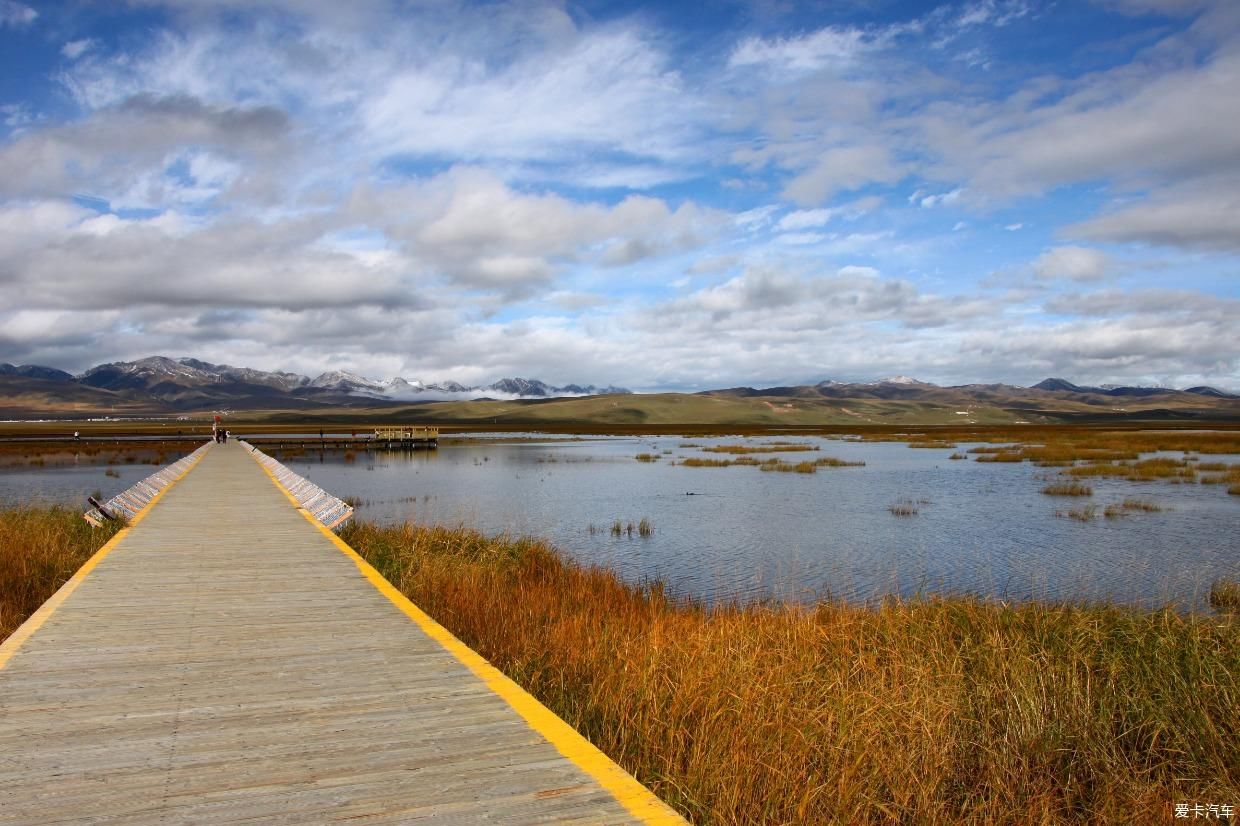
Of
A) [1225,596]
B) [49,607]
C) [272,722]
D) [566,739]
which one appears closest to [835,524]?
[1225,596]

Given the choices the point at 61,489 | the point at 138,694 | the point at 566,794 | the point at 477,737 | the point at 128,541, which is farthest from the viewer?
the point at 61,489

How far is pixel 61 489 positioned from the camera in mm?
33969

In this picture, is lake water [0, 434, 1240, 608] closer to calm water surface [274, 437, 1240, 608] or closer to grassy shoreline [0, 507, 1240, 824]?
calm water surface [274, 437, 1240, 608]

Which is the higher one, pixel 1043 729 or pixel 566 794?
pixel 566 794

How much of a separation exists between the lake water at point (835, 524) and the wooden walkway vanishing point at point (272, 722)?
30.2ft

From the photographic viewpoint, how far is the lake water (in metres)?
16.2

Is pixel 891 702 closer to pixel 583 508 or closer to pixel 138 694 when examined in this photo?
pixel 138 694

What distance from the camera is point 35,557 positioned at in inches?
474

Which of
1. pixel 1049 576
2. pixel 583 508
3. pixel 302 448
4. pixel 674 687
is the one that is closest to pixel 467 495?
pixel 583 508

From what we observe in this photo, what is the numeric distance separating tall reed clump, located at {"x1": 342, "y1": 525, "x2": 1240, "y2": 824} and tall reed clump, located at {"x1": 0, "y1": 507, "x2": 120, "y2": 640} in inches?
201

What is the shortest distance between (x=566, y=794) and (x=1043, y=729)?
459 cm

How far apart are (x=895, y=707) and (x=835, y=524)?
18614 millimetres

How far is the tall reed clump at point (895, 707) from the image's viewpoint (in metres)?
5.34

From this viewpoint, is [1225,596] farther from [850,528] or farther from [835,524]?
[835,524]
